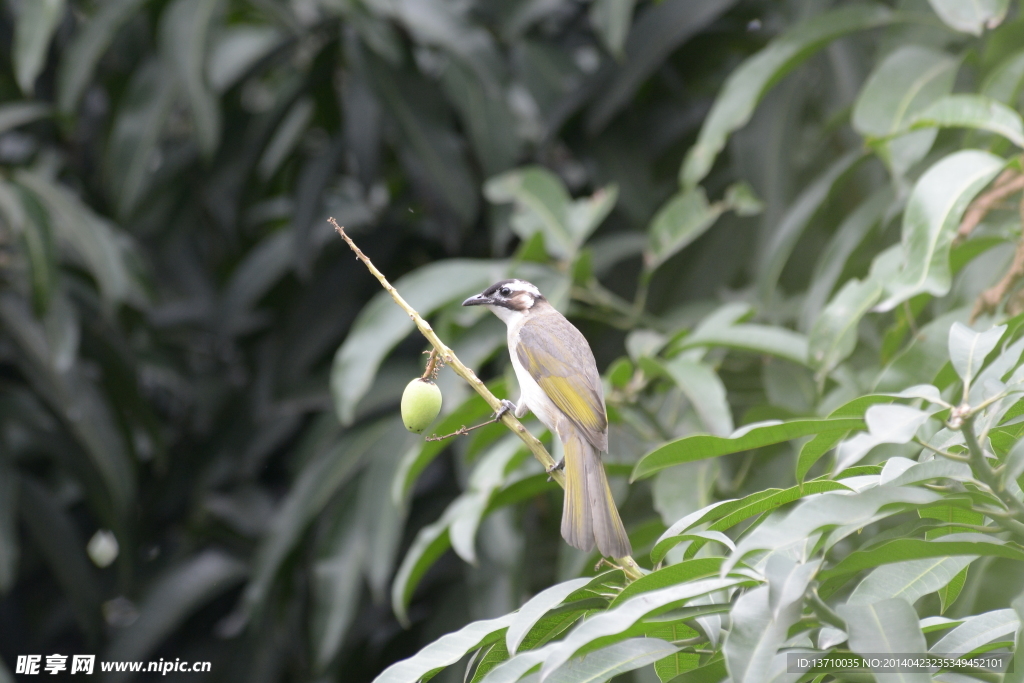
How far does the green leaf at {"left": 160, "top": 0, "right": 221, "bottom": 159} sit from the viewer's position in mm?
3254

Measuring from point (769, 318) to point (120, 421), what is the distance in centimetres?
250

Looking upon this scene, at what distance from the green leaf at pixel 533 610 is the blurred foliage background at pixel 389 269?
0.99 meters

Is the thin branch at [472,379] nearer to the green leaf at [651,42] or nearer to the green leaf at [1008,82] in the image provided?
the green leaf at [1008,82]

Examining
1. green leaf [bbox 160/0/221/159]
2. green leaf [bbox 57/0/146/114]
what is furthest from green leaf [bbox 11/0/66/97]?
green leaf [bbox 160/0/221/159]

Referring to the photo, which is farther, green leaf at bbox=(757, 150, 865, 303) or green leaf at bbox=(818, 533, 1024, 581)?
green leaf at bbox=(757, 150, 865, 303)

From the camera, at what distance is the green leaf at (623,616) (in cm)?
100

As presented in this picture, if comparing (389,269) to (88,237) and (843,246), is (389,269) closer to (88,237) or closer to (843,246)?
(88,237)

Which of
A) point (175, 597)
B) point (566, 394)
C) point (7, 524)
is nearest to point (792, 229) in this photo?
point (566, 394)

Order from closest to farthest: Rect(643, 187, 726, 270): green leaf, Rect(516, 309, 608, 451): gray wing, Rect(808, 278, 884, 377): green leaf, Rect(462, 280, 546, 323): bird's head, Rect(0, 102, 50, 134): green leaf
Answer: Rect(516, 309, 608, 451): gray wing < Rect(462, 280, 546, 323): bird's head < Rect(808, 278, 884, 377): green leaf < Rect(643, 187, 726, 270): green leaf < Rect(0, 102, 50, 134): green leaf

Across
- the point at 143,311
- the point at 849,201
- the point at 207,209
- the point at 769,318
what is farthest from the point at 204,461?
the point at 849,201

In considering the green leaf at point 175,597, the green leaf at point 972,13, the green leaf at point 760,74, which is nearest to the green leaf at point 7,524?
the green leaf at point 175,597

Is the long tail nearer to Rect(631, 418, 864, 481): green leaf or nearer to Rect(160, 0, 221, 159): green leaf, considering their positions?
Rect(631, 418, 864, 481): green leaf

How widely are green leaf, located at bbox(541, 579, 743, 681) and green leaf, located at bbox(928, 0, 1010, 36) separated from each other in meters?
1.81

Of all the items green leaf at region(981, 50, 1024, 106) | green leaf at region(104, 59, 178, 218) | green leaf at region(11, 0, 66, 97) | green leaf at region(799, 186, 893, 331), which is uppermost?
green leaf at region(11, 0, 66, 97)
